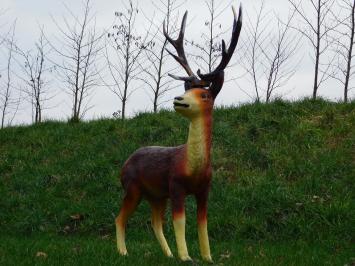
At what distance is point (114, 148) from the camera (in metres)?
10.1

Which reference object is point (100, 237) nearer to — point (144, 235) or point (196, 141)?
point (144, 235)

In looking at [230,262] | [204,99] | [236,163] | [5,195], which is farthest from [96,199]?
[204,99]

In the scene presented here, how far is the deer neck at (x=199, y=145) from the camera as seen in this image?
14.9 feet

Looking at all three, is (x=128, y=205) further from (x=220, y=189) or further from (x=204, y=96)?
(x=220, y=189)

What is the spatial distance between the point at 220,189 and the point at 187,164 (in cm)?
374

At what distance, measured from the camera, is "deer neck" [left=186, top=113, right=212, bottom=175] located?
4.54 meters

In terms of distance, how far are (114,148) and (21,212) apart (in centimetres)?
232

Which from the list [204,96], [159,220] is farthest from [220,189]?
[204,96]

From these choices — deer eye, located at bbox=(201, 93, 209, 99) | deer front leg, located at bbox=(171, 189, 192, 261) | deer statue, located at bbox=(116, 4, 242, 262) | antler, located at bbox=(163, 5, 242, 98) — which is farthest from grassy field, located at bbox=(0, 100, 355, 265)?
antler, located at bbox=(163, 5, 242, 98)

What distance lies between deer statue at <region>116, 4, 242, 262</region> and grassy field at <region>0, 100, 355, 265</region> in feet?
1.58

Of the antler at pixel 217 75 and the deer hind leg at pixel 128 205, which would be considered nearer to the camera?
the antler at pixel 217 75

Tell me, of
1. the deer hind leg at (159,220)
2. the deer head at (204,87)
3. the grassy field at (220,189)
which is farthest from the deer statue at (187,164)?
the grassy field at (220,189)

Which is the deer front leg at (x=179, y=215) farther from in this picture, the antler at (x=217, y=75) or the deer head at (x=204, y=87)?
the antler at (x=217, y=75)

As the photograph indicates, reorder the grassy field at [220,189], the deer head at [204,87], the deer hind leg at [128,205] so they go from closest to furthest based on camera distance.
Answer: the deer head at [204,87] < the deer hind leg at [128,205] < the grassy field at [220,189]
